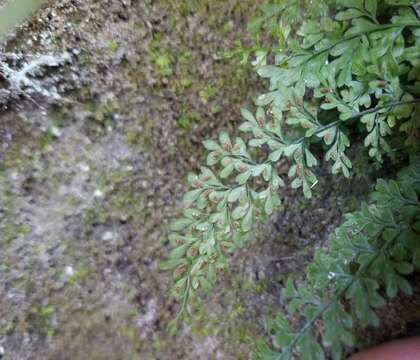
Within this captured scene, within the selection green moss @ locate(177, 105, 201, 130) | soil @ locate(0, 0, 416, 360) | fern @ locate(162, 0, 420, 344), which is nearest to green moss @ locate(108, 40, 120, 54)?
soil @ locate(0, 0, 416, 360)

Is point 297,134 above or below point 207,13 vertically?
below

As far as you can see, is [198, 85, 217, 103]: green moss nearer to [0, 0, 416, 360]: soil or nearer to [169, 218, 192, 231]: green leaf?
[0, 0, 416, 360]: soil

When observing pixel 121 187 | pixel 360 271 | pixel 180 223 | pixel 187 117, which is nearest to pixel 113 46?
pixel 187 117

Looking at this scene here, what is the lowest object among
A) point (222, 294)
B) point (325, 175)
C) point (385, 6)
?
point (222, 294)

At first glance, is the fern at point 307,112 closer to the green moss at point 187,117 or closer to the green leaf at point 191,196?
the green leaf at point 191,196

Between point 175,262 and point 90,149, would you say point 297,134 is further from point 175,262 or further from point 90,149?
point 90,149

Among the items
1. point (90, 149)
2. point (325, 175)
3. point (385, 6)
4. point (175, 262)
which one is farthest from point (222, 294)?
point (385, 6)
